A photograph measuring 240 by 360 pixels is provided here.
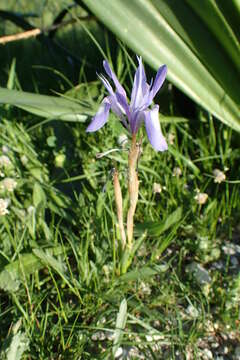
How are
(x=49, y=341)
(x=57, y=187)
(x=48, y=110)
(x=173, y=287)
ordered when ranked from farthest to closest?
1. (x=57, y=187)
2. (x=48, y=110)
3. (x=173, y=287)
4. (x=49, y=341)

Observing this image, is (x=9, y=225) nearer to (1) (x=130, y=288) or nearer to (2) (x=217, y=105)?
(1) (x=130, y=288)

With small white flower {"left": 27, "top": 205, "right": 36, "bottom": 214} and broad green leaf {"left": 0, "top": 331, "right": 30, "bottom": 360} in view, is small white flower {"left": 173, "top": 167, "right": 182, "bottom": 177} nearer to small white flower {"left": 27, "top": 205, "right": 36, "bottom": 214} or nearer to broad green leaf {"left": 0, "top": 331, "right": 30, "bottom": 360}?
small white flower {"left": 27, "top": 205, "right": 36, "bottom": 214}

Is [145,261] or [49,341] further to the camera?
[145,261]

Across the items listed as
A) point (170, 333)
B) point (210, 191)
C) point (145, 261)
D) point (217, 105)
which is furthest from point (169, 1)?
point (170, 333)

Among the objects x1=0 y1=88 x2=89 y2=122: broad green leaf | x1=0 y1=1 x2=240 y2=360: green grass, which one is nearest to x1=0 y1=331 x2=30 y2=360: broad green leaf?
x1=0 y1=1 x2=240 y2=360: green grass

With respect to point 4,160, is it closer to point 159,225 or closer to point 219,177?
point 159,225

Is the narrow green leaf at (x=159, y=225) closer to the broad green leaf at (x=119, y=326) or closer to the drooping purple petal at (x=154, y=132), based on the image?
the broad green leaf at (x=119, y=326)
